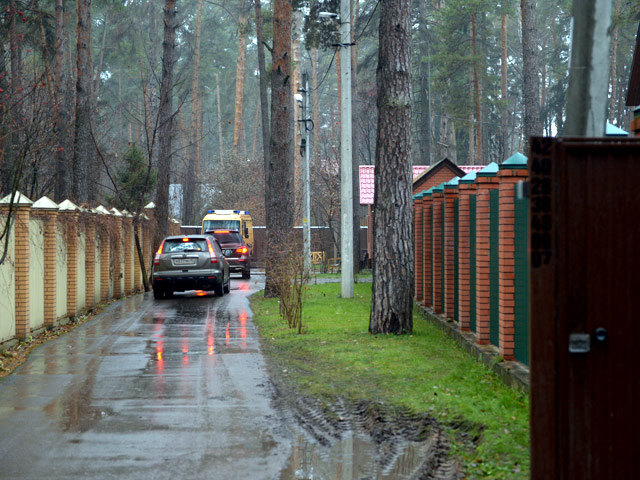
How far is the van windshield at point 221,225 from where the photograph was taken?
37572 mm

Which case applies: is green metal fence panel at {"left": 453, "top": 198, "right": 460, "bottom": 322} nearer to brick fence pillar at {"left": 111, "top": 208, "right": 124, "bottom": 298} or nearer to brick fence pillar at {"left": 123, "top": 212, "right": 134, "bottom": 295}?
brick fence pillar at {"left": 111, "top": 208, "right": 124, "bottom": 298}

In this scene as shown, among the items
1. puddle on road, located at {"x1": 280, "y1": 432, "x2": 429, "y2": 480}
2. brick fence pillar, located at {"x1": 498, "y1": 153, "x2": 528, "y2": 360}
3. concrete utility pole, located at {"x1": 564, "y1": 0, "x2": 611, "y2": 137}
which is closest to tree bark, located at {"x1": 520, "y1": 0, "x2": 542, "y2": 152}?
brick fence pillar, located at {"x1": 498, "y1": 153, "x2": 528, "y2": 360}

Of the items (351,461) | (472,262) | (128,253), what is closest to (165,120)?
(128,253)

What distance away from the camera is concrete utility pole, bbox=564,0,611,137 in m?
5.30

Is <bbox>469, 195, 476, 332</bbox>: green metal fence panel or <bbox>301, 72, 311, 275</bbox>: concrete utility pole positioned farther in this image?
<bbox>301, 72, 311, 275</bbox>: concrete utility pole

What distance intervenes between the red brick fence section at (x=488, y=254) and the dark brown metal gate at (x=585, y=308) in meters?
4.41

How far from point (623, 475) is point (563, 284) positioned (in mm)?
1058

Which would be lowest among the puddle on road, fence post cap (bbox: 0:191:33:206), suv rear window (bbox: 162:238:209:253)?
the puddle on road

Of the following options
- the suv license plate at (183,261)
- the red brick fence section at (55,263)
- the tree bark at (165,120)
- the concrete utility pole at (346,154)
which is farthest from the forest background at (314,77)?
the concrete utility pole at (346,154)

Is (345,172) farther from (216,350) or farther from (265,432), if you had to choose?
(265,432)

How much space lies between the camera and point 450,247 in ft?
45.4

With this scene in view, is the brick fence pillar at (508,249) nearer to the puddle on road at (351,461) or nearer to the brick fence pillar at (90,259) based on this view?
the puddle on road at (351,461)

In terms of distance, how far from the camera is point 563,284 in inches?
177

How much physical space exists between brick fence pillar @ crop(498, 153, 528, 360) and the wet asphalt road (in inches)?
107
